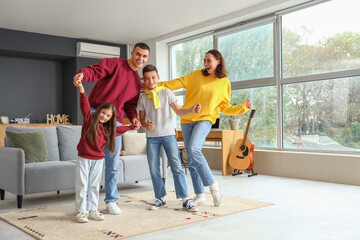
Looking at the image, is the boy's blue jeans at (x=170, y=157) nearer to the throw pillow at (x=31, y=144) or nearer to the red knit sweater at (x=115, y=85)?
the red knit sweater at (x=115, y=85)

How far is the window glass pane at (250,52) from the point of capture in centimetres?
595

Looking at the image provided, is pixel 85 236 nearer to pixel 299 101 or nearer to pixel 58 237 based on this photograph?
A: pixel 58 237

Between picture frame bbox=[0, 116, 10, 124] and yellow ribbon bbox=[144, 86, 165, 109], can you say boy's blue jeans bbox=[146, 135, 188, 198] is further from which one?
picture frame bbox=[0, 116, 10, 124]

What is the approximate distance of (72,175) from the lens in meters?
3.67

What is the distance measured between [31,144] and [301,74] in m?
3.86

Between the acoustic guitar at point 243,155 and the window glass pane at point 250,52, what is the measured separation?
1.04 metres

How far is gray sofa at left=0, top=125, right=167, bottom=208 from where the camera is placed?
11.0 feet

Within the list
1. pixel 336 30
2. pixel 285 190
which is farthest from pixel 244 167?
pixel 336 30

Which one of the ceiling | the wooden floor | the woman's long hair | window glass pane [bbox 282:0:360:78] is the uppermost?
the ceiling

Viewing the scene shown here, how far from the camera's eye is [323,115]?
516 centimetres

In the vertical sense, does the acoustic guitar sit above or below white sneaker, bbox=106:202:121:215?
above

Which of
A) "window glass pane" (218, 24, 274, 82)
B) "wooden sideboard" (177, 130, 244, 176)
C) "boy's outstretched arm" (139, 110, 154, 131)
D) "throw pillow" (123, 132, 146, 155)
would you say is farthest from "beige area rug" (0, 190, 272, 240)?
"window glass pane" (218, 24, 274, 82)

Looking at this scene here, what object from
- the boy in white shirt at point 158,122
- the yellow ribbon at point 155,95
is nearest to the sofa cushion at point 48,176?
the boy in white shirt at point 158,122

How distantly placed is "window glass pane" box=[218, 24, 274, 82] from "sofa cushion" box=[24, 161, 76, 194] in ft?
11.9
